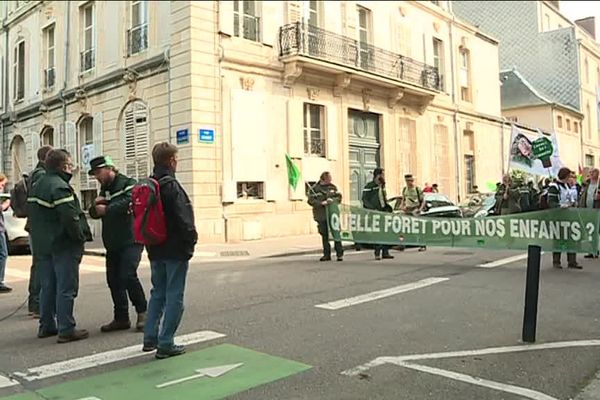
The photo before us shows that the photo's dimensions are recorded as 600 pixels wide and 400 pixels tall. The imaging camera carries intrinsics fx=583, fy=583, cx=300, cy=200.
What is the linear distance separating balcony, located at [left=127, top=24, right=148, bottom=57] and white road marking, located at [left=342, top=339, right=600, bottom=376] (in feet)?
52.2

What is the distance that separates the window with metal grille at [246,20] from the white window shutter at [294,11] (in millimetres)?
1337

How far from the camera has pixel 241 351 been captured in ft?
16.5

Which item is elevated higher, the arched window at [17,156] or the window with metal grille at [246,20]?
the window with metal grille at [246,20]

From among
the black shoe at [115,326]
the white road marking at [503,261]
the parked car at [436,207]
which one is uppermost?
the parked car at [436,207]

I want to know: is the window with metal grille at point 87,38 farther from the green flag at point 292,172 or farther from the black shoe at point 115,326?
the black shoe at point 115,326

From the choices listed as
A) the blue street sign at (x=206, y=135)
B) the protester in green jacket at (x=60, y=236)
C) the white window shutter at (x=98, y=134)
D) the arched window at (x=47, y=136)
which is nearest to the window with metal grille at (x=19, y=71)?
the arched window at (x=47, y=136)

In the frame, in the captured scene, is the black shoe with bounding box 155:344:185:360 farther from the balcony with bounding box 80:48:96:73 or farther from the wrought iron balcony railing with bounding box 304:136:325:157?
the balcony with bounding box 80:48:96:73

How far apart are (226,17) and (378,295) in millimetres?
12403

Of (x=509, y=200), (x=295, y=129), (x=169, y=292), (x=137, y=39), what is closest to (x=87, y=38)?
(x=137, y=39)

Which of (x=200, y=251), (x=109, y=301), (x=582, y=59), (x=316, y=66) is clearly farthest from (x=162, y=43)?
(x=582, y=59)

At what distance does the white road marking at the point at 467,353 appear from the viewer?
4.56 meters

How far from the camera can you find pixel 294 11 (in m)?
19.6

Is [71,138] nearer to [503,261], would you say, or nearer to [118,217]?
[503,261]

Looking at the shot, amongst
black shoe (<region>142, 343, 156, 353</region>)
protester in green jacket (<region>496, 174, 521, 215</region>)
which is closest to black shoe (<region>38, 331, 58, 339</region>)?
black shoe (<region>142, 343, 156, 353</region>)
